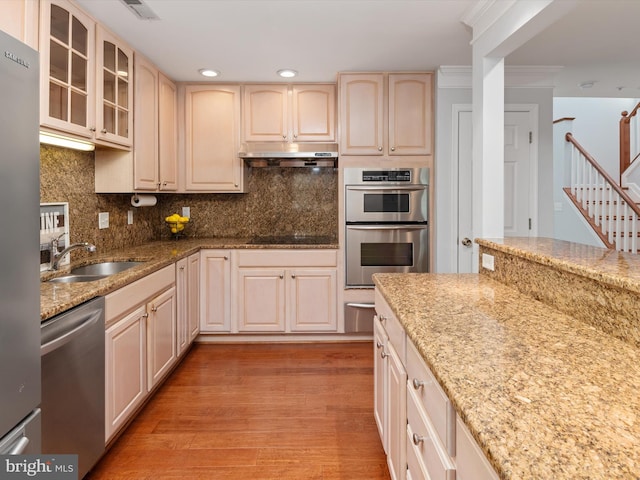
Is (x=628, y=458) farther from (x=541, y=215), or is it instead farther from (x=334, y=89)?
(x=334, y=89)

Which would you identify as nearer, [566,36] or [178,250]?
[566,36]

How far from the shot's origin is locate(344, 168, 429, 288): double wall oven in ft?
11.8

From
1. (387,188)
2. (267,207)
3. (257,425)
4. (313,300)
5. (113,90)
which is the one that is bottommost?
(257,425)

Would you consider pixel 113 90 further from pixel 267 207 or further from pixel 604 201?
pixel 604 201

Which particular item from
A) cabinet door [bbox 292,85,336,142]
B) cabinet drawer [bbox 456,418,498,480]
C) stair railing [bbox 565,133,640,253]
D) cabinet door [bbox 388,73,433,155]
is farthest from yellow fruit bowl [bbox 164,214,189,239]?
stair railing [bbox 565,133,640,253]

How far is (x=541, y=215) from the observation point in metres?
3.56

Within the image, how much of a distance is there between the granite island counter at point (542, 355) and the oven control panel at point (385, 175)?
5.75 ft

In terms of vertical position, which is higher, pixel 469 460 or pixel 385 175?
pixel 385 175

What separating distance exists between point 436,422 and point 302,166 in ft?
10.7

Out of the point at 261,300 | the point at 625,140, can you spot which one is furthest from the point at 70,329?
the point at 625,140

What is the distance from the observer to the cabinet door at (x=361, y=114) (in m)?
3.54

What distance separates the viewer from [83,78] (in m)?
2.31

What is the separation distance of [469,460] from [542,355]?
13.9 inches

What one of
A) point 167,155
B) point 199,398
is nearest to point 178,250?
point 167,155
